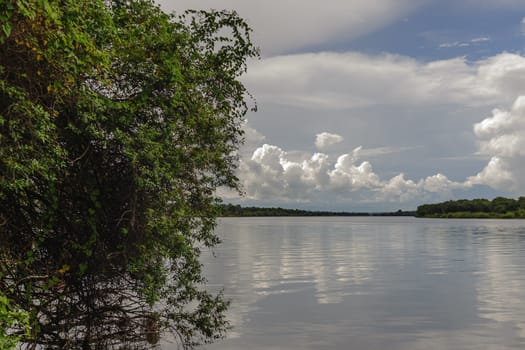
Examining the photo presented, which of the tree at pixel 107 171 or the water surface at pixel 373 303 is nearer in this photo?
the tree at pixel 107 171

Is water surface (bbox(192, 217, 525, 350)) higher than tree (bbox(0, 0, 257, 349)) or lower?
lower

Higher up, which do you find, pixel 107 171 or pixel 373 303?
pixel 107 171

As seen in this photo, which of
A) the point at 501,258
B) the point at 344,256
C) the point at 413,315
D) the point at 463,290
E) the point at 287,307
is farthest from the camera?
the point at 344,256

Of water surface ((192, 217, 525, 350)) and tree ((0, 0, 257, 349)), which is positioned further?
water surface ((192, 217, 525, 350))

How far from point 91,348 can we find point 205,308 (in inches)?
159

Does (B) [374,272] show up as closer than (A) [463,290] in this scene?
No

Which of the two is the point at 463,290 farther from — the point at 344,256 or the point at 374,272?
the point at 344,256

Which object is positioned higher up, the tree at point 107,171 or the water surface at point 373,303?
the tree at point 107,171

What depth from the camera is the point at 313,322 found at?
24.8m

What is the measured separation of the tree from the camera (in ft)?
37.8

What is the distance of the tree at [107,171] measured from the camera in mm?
11531

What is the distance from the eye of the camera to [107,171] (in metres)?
14.6

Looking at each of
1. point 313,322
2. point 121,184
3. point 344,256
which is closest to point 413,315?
point 313,322

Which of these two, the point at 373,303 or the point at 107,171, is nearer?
the point at 107,171
